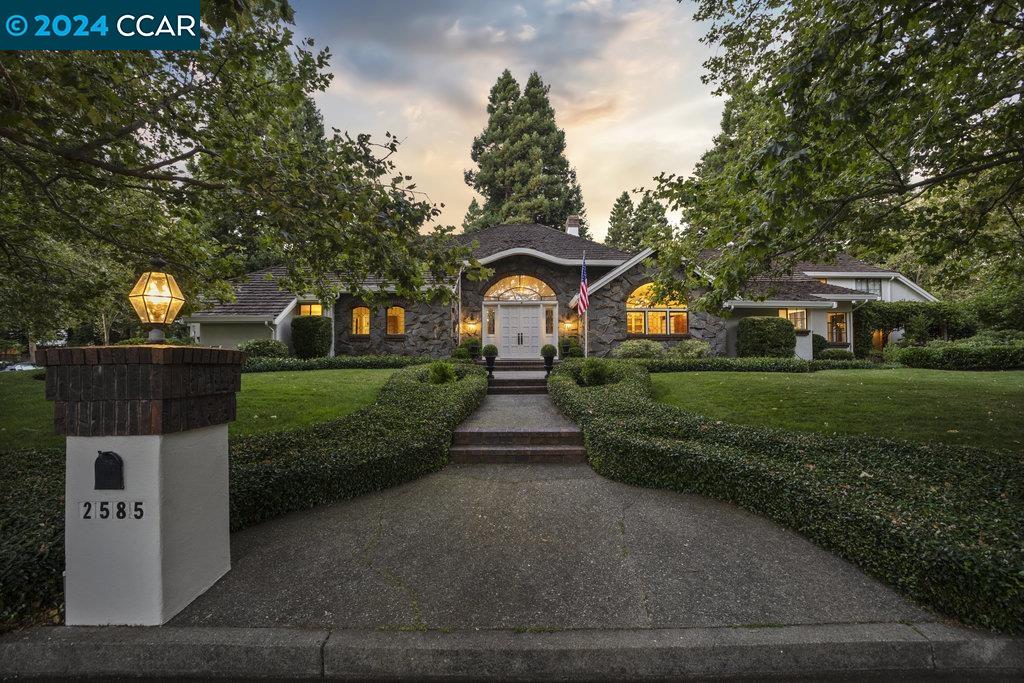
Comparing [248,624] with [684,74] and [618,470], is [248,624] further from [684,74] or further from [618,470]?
[684,74]

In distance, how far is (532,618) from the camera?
2.71 meters

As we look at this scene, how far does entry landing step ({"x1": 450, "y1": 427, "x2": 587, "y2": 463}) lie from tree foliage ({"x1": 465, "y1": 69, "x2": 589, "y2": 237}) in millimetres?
28692

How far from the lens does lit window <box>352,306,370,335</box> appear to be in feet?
57.5

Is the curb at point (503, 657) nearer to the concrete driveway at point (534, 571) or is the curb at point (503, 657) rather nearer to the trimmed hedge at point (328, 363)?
the concrete driveway at point (534, 571)

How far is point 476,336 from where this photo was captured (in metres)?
17.5

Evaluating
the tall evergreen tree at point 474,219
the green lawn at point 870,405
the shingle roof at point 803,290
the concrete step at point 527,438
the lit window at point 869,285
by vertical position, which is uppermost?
the tall evergreen tree at point 474,219

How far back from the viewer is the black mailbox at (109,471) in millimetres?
2562

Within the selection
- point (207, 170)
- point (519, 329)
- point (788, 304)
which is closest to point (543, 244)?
point (519, 329)

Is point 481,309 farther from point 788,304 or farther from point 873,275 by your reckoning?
point 873,275

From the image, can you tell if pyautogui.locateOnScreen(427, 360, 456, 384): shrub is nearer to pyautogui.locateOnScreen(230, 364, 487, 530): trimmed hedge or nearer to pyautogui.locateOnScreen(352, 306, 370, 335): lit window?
pyautogui.locateOnScreen(230, 364, 487, 530): trimmed hedge

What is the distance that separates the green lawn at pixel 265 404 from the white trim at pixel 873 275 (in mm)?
25922

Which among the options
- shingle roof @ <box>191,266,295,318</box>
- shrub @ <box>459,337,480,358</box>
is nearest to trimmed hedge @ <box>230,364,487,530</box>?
shrub @ <box>459,337,480,358</box>

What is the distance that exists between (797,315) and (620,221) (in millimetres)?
25162

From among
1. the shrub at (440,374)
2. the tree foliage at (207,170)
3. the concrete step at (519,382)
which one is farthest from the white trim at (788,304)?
the tree foliage at (207,170)
